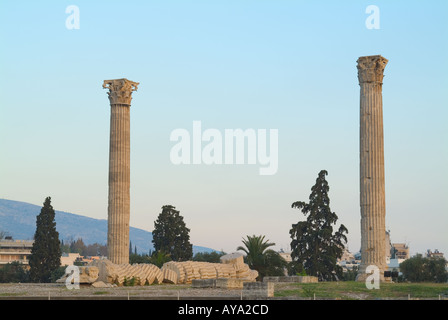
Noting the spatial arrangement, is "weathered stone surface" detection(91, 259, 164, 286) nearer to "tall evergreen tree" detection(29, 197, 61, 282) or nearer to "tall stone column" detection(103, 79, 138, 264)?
"tall stone column" detection(103, 79, 138, 264)

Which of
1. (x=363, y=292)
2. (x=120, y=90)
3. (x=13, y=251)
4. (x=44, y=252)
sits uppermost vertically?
(x=120, y=90)

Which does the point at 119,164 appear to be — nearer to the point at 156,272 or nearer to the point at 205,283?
the point at 156,272

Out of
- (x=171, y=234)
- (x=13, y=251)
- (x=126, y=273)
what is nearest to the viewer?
(x=126, y=273)

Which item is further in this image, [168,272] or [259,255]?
[259,255]

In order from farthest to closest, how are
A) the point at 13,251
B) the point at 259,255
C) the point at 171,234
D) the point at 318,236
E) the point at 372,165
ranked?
1. the point at 13,251
2. the point at 171,234
3. the point at 318,236
4. the point at 259,255
5. the point at 372,165

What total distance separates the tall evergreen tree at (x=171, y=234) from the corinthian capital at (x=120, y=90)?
28193 mm

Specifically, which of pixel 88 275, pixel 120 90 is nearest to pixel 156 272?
pixel 88 275

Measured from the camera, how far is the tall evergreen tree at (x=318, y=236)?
5953 cm

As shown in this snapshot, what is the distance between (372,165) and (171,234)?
1318 inches

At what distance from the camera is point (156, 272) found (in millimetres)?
37438

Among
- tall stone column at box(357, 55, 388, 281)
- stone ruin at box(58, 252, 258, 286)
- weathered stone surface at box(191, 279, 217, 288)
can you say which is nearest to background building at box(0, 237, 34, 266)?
stone ruin at box(58, 252, 258, 286)

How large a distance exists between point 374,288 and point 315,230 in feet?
96.3

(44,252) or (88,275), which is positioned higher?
(44,252)
